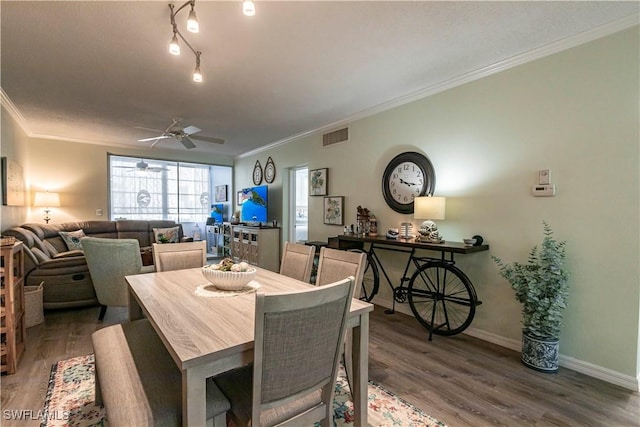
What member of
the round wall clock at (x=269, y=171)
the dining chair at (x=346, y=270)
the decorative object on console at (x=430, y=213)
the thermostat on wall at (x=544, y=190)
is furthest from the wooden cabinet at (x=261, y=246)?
the thermostat on wall at (x=544, y=190)

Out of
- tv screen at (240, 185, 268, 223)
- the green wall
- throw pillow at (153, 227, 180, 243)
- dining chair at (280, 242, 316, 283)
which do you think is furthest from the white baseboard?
throw pillow at (153, 227, 180, 243)

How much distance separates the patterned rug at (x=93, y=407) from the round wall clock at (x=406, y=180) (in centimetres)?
208

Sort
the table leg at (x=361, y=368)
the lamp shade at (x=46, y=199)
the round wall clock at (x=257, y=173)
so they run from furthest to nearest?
the round wall clock at (x=257, y=173)
the lamp shade at (x=46, y=199)
the table leg at (x=361, y=368)

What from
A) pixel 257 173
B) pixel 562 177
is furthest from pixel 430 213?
pixel 257 173

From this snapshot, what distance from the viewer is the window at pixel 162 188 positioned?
691 centimetres

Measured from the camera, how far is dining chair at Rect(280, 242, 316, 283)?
243 centimetres

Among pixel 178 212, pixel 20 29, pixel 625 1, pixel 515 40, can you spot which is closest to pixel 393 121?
pixel 515 40

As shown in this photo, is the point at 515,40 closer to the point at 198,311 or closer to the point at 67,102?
the point at 198,311

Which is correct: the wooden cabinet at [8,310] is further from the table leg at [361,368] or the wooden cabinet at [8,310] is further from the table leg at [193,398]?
the table leg at [361,368]

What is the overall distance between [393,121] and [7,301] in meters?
3.98

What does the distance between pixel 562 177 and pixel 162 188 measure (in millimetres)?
7747

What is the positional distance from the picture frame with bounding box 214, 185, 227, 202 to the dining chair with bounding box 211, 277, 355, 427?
6.98m

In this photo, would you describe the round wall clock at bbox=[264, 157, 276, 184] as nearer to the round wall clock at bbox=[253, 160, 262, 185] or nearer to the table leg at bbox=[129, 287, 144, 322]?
the round wall clock at bbox=[253, 160, 262, 185]

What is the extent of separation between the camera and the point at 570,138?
245 centimetres
